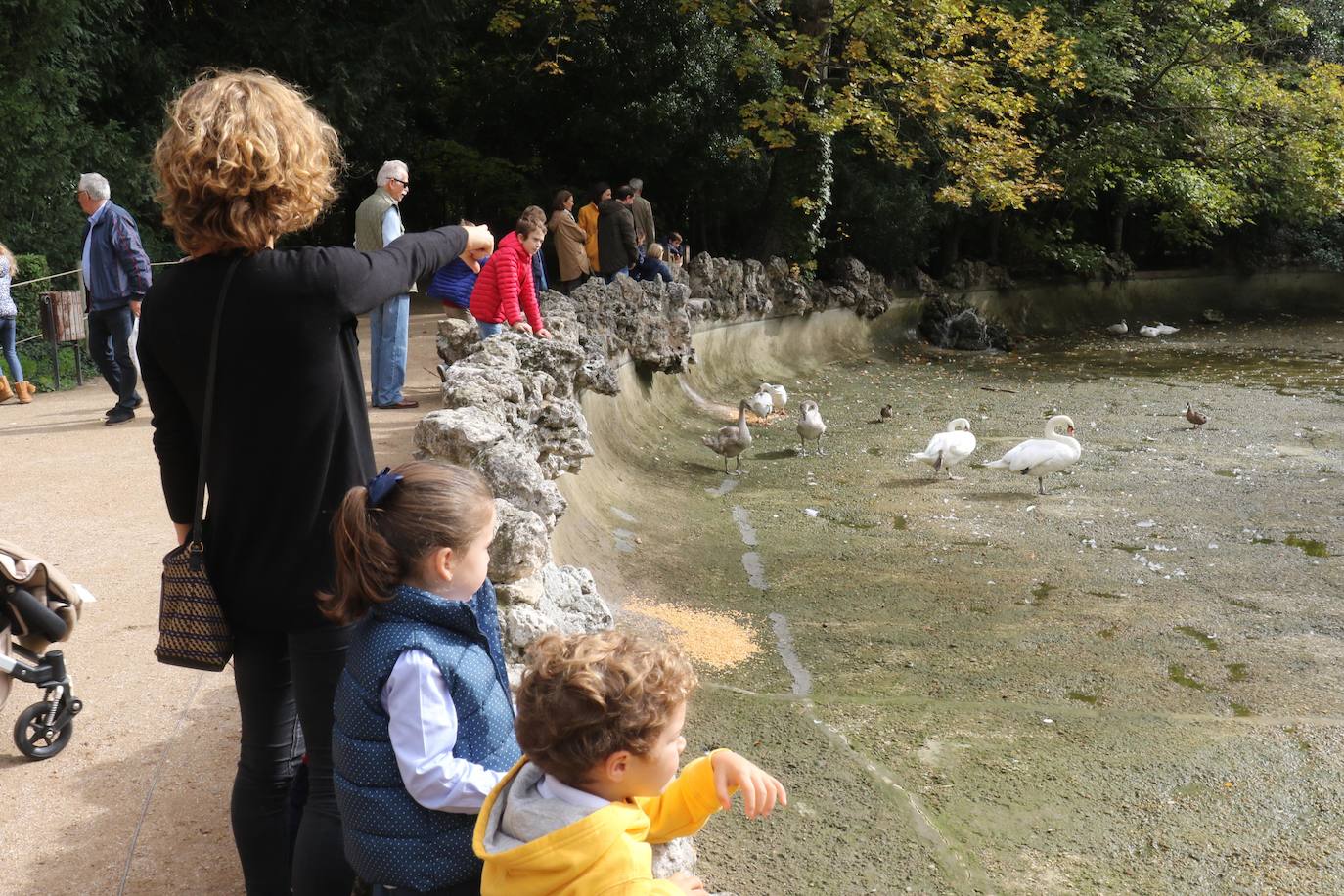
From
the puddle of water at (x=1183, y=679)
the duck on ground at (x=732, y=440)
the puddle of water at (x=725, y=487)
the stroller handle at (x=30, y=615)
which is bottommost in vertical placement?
the puddle of water at (x=1183, y=679)

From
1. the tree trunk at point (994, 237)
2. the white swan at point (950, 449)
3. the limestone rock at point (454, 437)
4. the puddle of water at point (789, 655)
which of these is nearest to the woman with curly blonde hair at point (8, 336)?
the limestone rock at point (454, 437)

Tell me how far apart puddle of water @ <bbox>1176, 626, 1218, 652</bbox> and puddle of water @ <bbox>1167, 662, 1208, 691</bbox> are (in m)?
0.36

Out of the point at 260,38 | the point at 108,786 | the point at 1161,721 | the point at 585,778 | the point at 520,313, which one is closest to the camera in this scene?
the point at 585,778

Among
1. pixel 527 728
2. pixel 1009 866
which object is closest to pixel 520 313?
pixel 1009 866

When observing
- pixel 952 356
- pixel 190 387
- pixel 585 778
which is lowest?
pixel 952 356

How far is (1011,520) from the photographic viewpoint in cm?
886

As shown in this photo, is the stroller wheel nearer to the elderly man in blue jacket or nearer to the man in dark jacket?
the elderly man in blue jacket

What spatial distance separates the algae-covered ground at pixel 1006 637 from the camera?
4.14m

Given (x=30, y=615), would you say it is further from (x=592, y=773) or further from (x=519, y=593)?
(x=592, y=773)

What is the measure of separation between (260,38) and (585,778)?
50.8 feet

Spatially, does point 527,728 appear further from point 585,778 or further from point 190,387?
point 190,387

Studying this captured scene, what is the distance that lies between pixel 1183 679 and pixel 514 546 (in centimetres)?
352

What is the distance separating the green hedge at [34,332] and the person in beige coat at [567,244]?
15.1 feet

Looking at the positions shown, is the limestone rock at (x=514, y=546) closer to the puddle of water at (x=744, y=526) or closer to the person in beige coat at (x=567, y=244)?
the puddle of water at (x=744, y=526)
